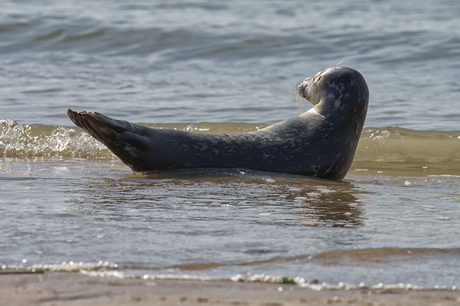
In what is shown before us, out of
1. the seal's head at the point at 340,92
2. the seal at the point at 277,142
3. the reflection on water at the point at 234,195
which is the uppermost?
the seal's head at the point at 340,92

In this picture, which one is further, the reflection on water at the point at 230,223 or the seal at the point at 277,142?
the seal at the point at 277,142

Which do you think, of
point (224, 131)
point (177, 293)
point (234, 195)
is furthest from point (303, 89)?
point (177, 293)

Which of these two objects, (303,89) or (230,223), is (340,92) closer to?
(303,89)

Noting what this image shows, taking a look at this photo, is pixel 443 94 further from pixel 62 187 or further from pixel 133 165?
pixel 62 187

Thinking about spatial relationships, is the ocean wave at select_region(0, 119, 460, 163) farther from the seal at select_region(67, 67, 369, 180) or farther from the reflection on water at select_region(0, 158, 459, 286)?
the reflection on water at select_region(0, 158, 459, 286)

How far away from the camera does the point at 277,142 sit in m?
4.91

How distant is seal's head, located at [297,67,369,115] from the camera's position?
515 centimetres

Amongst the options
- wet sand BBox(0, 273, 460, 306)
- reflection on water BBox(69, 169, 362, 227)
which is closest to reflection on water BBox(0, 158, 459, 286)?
reflection on water BBox(69, 169, 362, 227)

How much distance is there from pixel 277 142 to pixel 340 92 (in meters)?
0.77

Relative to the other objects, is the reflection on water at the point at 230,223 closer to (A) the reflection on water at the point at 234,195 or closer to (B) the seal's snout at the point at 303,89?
(A) the reflection on water at the point at 234,195

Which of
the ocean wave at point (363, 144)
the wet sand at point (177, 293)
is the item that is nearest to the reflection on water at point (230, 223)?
the wet sand at point (177, 293)

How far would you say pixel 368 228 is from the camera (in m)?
2.94

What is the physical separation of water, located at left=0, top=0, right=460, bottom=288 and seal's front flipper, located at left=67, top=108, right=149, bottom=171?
0.67 ft

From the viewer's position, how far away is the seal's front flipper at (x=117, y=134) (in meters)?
4.30
